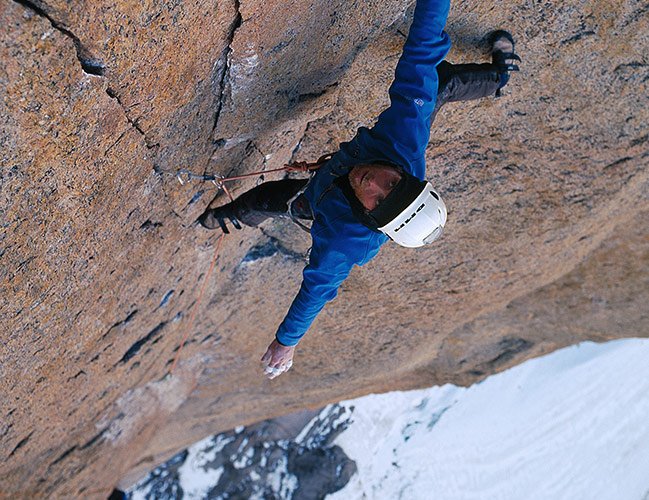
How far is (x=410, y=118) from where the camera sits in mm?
2275

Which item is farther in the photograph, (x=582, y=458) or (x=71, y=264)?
(x=582, y=458)

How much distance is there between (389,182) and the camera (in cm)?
207

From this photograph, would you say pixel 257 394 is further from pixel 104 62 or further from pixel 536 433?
pixel 536 433

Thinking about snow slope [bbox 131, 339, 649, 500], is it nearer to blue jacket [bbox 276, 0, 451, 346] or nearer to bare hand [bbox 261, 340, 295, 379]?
bare hand [bbox 261, 340, 295, 379]

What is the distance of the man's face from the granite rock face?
658 mm

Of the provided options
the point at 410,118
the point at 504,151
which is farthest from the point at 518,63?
the point at 410,118

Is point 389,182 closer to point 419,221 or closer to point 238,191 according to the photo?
point 419,221

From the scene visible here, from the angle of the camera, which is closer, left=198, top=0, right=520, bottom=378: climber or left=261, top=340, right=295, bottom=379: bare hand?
left=198, top=0, right=520, bottom=378: climber

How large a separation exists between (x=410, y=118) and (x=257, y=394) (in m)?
4.48

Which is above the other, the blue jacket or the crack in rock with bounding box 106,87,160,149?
the crack in rock with bounding box 106,87,160,149

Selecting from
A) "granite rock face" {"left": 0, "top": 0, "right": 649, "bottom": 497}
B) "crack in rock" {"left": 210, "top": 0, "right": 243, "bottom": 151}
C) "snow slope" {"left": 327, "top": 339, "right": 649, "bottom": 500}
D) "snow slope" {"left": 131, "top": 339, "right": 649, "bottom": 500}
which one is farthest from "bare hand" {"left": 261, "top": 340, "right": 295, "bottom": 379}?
"snow slope" {"left": 327, "top": 339, "right": 649, "bottom": 500}

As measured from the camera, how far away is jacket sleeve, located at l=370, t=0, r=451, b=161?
82.7 inches

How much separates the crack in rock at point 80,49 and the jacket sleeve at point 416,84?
1.08 meters

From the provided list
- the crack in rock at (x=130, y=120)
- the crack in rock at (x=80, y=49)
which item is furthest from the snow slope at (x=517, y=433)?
the crack in rock at (x=80, y=49)
